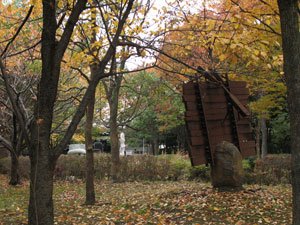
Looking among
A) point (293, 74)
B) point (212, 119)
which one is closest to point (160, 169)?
point (212, 119)

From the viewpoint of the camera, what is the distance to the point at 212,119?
24.9ft

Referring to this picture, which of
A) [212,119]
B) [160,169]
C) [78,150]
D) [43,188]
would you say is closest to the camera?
[43,188]

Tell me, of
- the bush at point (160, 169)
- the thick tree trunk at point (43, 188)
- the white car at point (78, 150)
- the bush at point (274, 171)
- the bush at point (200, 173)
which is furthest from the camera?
the white car at point (78, 150)

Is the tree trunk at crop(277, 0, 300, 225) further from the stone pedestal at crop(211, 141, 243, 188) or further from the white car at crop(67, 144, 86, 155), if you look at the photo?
the white car at crop(67, 144, 86, 155)

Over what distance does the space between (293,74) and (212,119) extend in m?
3.96

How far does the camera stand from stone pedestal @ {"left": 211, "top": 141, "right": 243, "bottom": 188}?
7.23m

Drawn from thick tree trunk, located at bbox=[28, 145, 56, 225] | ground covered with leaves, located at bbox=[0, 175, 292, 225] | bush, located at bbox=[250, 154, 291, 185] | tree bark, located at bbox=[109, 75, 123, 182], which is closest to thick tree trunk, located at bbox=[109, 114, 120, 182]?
tree bark, located at bbox=[109, 75, 123, 182]

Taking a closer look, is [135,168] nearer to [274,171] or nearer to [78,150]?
[274,171]

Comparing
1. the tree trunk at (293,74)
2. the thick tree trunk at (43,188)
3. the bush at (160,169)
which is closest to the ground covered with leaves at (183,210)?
the tree trunk at (293,74)

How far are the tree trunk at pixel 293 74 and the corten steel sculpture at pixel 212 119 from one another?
10.7ft

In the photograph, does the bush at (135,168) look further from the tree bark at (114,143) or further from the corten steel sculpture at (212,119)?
the corten steel sculpture at (212,119)

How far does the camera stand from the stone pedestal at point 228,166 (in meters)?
7.23

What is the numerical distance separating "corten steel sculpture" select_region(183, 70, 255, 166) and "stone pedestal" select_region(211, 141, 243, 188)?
0.72 ft

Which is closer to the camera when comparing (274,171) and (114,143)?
(274,171)
